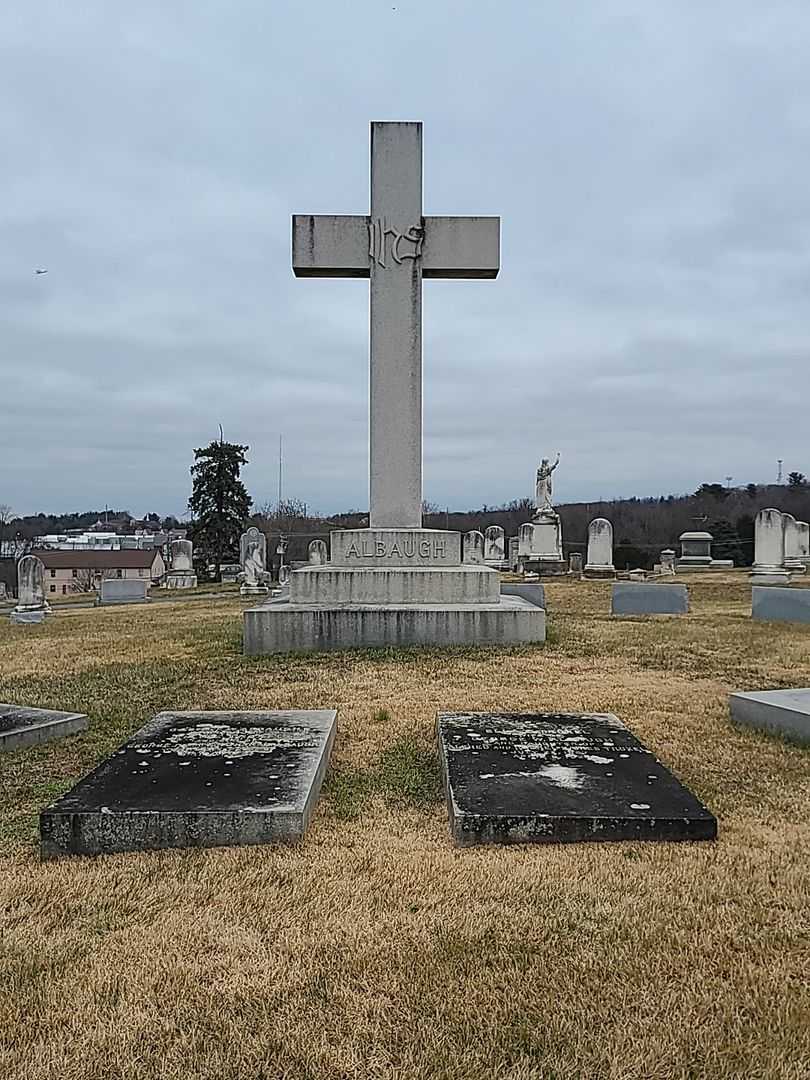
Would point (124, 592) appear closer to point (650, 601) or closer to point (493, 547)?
point (493, 547)

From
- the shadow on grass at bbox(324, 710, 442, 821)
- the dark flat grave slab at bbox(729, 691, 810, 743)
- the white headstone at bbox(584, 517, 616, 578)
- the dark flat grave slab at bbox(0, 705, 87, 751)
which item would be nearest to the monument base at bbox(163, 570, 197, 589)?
the white headstone at bbox(584, 517, 616, 578)

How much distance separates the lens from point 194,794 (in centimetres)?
322

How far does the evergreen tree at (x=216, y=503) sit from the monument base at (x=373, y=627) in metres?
30.2

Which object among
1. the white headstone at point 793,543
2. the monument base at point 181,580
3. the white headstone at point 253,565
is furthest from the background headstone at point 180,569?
the white headstone at point 793,543

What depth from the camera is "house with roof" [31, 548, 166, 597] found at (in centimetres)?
5659

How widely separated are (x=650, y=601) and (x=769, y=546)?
27.1ft

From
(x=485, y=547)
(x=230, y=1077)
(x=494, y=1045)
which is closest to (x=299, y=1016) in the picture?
(x=230, y=1077)

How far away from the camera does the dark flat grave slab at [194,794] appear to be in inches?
117

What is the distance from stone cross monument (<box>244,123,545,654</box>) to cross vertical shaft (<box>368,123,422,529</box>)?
0.01 m

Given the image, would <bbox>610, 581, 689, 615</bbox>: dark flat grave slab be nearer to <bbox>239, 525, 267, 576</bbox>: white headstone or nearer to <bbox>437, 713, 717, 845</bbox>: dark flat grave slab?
<bbox>437, 713, 717, 845</bbox>: dark flat grave slab

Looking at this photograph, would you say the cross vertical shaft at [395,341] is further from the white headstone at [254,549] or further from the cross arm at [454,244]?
the white headstone at [254,549]

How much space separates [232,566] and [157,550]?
2504 cm

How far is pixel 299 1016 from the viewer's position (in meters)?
1.97

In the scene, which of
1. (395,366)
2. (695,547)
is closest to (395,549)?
(395,366)
